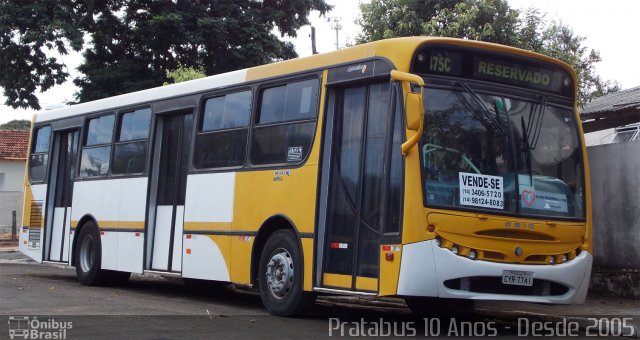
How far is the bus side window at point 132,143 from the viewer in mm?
14125

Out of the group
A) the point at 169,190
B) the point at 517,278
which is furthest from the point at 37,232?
the point at 517,278

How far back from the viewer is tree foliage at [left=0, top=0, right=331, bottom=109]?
29.7 m

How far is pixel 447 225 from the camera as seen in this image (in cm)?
891

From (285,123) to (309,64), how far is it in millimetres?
796

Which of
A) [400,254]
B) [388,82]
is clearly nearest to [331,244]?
[400,254]

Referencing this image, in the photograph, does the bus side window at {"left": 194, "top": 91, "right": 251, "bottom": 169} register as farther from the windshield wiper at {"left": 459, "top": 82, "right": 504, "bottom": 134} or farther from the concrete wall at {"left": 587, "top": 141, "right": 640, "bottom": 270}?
the concrete wall at {"left": 587, "top": 141, "right": 640, "bottom": 270}

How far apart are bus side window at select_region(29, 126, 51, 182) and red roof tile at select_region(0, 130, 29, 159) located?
1116 inches

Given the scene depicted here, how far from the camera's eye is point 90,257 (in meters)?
15.4

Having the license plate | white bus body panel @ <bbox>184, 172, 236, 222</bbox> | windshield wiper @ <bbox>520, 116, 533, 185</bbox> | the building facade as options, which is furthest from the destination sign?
the building facade

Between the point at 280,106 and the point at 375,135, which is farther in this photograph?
the point at 280,106

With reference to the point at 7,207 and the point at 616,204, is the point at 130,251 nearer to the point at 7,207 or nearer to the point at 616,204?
the point at 616,204

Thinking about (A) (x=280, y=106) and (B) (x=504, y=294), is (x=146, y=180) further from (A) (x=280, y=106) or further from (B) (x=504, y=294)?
(B) (x=504, y=294)

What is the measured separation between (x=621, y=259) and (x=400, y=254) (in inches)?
219

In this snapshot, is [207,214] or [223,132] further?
[207,214]
